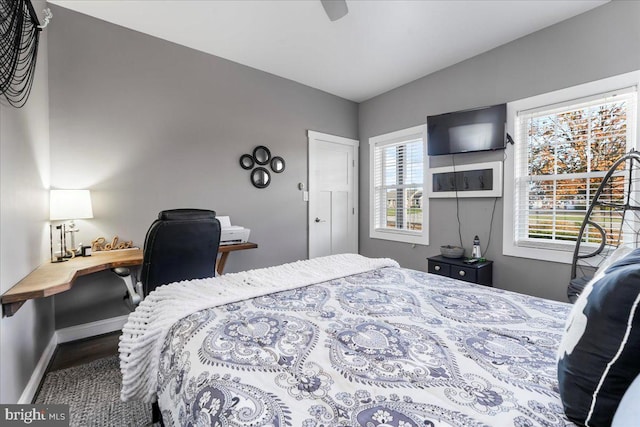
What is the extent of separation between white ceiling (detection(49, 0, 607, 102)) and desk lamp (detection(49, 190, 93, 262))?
5.27 feet

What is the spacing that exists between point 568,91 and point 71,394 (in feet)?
14.5

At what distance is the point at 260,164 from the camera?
3.55m

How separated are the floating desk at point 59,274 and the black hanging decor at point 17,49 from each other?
103cm

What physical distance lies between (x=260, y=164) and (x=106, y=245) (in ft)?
5.85

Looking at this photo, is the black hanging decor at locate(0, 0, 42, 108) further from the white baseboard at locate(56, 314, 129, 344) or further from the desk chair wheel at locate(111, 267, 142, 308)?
the white baseboard at locate(56, 314, 129, 344)

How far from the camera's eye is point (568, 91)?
8.28ft

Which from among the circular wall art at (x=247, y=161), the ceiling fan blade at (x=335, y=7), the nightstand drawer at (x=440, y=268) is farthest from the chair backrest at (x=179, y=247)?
the nightstand drawer at (x=440, y=268)

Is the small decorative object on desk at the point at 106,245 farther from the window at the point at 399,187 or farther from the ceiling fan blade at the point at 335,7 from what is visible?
the window at the point at 399,187

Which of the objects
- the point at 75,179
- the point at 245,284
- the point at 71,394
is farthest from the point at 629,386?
the point at 75,179

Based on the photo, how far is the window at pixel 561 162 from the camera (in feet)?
7.72

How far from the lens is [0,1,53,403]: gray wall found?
1469 millimetres

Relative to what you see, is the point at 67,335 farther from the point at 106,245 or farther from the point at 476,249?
the point at 476,249

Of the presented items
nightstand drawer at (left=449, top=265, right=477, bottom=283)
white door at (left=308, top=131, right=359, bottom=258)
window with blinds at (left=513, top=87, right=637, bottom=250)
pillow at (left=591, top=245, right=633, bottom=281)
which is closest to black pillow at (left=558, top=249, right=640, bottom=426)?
pillow at (left=591, top=245, right=633, bottom=281)

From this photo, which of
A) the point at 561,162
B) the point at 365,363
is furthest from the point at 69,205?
the point at 561,162
